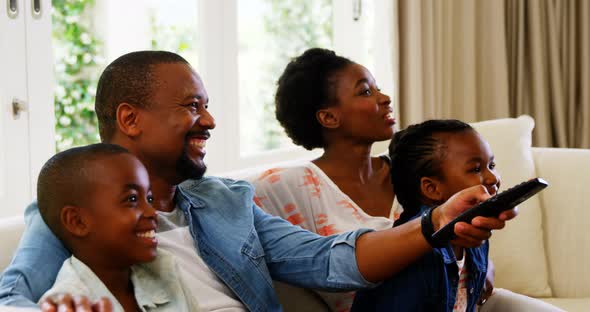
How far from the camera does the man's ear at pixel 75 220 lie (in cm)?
136

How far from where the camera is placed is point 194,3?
3166mm

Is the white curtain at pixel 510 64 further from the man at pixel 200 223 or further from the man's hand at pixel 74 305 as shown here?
the man's hand at pixel 74 305

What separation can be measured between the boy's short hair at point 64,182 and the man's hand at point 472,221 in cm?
54

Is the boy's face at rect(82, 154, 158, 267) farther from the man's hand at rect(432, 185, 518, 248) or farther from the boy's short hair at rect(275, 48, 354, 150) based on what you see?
the boy's short hair at rect(275, 48, 354, 150)

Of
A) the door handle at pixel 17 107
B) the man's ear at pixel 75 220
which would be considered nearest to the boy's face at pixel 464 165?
the man's ear at pixel 75 220

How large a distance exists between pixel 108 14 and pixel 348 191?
1515 mm

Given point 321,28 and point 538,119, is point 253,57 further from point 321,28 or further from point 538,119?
point 538,119

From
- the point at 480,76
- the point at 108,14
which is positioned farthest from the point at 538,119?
the point at 108,14

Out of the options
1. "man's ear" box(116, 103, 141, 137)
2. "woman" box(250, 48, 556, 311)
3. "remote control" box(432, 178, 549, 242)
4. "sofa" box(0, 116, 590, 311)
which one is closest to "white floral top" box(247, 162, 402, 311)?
"woman" box(250, 48, 556, 311)

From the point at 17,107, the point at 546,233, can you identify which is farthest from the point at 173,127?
the point at 546,233

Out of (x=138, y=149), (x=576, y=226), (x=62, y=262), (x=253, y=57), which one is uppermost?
(x=253, y=57)

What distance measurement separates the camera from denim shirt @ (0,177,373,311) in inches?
62.3

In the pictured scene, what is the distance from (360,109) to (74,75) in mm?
2231

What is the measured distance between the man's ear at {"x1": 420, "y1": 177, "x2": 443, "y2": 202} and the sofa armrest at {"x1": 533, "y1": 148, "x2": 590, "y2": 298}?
0.95m
